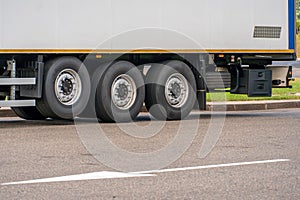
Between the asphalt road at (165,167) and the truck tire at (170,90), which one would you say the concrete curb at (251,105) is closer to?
the truck tire at (170,90)

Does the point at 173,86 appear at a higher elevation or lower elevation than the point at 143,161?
higher

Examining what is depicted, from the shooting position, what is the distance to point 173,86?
16.6 meters

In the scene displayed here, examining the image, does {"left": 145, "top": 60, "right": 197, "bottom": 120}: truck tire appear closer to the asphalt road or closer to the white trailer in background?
the white trailer in background

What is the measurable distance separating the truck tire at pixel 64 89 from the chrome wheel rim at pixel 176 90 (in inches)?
67.1

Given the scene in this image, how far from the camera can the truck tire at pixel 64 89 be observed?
50.0 ft

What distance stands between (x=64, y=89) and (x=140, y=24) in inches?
73.6

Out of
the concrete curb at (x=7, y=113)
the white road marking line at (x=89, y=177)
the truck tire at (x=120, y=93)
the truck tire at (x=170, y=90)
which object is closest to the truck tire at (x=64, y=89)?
the truck tire at (x=120, y=93)

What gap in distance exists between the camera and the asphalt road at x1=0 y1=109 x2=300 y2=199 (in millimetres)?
8133

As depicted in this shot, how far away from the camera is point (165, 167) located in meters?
9.81

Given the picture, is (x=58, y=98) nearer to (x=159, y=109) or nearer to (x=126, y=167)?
(x=159, y=109)

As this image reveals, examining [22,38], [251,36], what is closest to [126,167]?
[22,38]

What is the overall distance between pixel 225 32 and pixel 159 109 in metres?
2.14

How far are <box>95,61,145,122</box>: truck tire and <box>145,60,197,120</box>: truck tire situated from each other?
251 millimetres

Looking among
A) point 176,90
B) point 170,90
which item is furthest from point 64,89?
point 176,90
